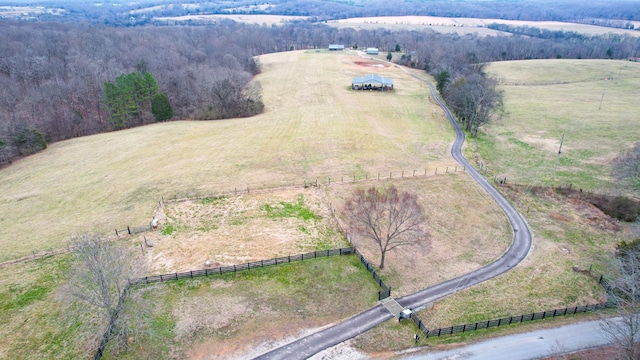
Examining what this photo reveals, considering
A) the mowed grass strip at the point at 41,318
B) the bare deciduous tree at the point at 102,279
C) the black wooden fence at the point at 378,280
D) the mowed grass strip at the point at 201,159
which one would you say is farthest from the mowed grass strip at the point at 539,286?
the mowed grass strip at the point at 201,159

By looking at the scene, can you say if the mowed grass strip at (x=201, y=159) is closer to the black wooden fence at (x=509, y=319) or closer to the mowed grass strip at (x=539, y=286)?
the mowed grass strip at (x=539, y=286)

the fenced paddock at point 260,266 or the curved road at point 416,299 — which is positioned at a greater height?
the fenced paddock at point 260,266

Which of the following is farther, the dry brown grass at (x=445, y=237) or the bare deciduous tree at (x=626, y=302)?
the dry brown grass at (x=445, y=237)

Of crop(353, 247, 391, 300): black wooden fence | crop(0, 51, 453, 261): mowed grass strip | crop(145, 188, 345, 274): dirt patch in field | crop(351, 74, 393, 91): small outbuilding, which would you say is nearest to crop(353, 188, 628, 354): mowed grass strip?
crop(353, 247, 391, 300): black wooden fence

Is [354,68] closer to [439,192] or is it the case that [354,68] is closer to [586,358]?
[439,192]

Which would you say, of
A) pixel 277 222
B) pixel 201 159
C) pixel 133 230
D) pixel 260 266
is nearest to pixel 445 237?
pixel 277 222

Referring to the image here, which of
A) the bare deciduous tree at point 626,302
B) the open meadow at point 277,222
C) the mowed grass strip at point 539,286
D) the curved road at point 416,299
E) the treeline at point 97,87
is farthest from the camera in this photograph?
the treeline at point 97,87
